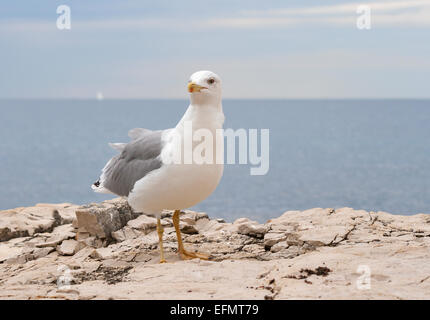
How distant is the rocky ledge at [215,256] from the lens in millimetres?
5656

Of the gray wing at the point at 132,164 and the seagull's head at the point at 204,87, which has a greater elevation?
the seagull's head at the point at 204,87

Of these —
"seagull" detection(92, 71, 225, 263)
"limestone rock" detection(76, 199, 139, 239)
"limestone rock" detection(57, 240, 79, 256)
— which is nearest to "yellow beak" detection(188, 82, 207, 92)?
"seagull" detection(92, 71, 225, 263)

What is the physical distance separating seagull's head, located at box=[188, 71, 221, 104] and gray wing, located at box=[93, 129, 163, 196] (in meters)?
0.79

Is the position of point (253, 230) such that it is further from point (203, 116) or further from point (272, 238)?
point (203, 116)

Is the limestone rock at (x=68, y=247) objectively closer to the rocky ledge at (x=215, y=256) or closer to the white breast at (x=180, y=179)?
the rocky ledge at (x=215, y=256)

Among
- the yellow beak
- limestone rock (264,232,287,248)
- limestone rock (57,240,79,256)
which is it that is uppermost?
the yellow beak

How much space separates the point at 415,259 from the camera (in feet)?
20.8

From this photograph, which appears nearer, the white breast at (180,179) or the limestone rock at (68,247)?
the white breast at (180,179)

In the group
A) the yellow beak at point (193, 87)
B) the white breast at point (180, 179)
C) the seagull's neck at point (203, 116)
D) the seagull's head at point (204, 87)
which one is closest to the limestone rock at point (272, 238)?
the white breast at point (180, 179)

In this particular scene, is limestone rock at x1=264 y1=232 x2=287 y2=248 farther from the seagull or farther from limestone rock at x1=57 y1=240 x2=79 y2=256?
limestone rock at x1=57 y1=240 x2=79 y2=256

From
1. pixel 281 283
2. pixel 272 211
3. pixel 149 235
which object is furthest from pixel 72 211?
pixel 272 211

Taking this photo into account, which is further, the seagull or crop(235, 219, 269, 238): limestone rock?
crop(235, 219, 269, 238): limestone rock

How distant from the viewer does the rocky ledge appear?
A: 5656 mm

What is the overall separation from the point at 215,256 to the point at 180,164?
55.0 inches
